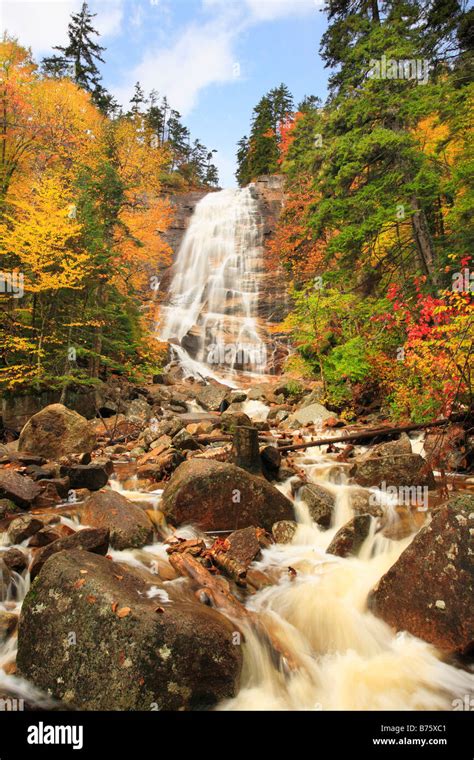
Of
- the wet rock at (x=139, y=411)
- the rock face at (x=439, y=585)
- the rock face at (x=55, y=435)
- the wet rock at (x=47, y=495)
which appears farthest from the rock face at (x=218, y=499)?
the wet rock at (x=139, y=411)

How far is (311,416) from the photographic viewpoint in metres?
12.6

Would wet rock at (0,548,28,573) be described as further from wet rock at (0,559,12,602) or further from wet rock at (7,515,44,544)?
wet rock at (7,515,44,544)

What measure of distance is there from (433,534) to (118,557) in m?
3.73

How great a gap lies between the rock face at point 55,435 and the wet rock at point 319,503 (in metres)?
5.98

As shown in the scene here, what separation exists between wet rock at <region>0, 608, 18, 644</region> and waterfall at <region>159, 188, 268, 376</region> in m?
20.0

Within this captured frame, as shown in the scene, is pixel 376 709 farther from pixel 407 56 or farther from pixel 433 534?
pixel 407 56

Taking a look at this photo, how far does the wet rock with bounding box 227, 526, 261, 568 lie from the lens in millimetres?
5113

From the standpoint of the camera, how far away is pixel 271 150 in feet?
142

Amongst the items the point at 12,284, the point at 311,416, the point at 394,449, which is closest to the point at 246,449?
the point at 394,449

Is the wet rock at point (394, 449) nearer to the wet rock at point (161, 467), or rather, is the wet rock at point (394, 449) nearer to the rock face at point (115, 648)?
the wet rock at point (161, 467)

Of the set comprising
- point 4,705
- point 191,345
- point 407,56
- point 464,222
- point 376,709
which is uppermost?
point 407,56

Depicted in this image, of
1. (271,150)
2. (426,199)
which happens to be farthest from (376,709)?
(271,150)
